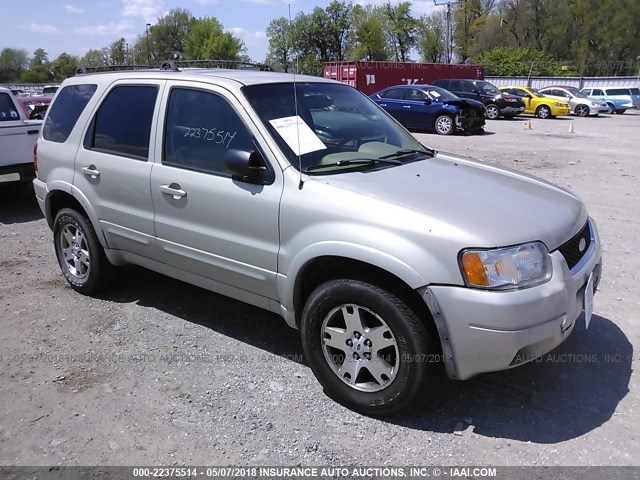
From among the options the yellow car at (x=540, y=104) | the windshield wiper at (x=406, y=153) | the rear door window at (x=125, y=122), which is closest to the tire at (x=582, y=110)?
the yellow car at (x=540, y=104)

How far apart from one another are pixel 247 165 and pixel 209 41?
89546 millimetres

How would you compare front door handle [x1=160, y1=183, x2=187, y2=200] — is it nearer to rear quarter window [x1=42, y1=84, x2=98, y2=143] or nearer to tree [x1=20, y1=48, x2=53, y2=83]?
rear quarter window [x1=42, y1=84, x2=98, y2=143]

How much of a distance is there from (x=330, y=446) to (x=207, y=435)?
0.68 metres

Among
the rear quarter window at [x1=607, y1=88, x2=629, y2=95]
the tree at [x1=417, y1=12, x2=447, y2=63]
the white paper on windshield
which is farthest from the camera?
the tree at [x1=417, y1=12, x2=447, y2=63]

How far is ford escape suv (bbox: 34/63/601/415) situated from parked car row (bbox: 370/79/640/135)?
14.8 meters

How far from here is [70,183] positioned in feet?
15.2

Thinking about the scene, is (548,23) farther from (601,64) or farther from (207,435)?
(207,435)

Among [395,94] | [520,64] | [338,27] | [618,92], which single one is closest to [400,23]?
[338,27]

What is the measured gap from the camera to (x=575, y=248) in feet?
10.6

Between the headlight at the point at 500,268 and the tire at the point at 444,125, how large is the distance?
16.3 m

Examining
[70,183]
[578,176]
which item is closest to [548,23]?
[578,176]

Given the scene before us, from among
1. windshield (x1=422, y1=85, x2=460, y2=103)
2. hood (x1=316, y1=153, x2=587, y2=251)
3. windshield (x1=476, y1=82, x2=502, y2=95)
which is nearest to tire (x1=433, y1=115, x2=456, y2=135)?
windshield (x1=422, y1=85, x2=460, y2=103)

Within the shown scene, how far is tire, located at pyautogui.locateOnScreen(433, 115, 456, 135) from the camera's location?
18.3 metres

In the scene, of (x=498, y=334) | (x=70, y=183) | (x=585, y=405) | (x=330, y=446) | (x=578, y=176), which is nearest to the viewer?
(x=498, y=334)
